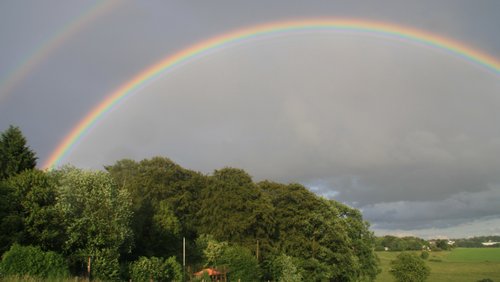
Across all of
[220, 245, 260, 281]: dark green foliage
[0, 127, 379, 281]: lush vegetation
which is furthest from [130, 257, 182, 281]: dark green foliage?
[220, 245, 260, 281]: dark green foliage

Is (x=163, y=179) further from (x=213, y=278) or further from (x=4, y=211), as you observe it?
(x=4, y=211)

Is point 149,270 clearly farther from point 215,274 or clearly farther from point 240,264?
point 240,264

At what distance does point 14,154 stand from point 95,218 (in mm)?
13388

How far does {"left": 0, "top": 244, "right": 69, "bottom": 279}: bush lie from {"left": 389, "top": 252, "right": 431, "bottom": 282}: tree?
327ft

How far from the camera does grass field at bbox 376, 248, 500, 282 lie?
11938 cm

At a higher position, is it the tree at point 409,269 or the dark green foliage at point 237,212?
the dark green foliage at point 237,212

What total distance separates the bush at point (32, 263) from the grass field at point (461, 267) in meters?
108

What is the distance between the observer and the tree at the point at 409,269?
11106 centimetres

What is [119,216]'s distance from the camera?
3653 centimetres

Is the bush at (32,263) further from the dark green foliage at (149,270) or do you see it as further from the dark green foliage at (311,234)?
the dark green foliage at (311,234)

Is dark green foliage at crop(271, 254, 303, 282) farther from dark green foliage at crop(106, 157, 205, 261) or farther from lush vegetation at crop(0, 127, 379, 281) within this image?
dark green foliage at crop(106, 157, 205, 261)

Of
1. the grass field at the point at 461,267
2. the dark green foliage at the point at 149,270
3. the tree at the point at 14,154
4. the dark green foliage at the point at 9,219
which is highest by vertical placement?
the tree at the point at 14,154

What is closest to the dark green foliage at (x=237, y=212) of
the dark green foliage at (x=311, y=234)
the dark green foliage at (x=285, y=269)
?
the dark green foliage at (x=285, y=269)

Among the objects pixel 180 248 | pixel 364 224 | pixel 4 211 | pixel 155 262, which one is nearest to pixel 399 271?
pixel 364 224
